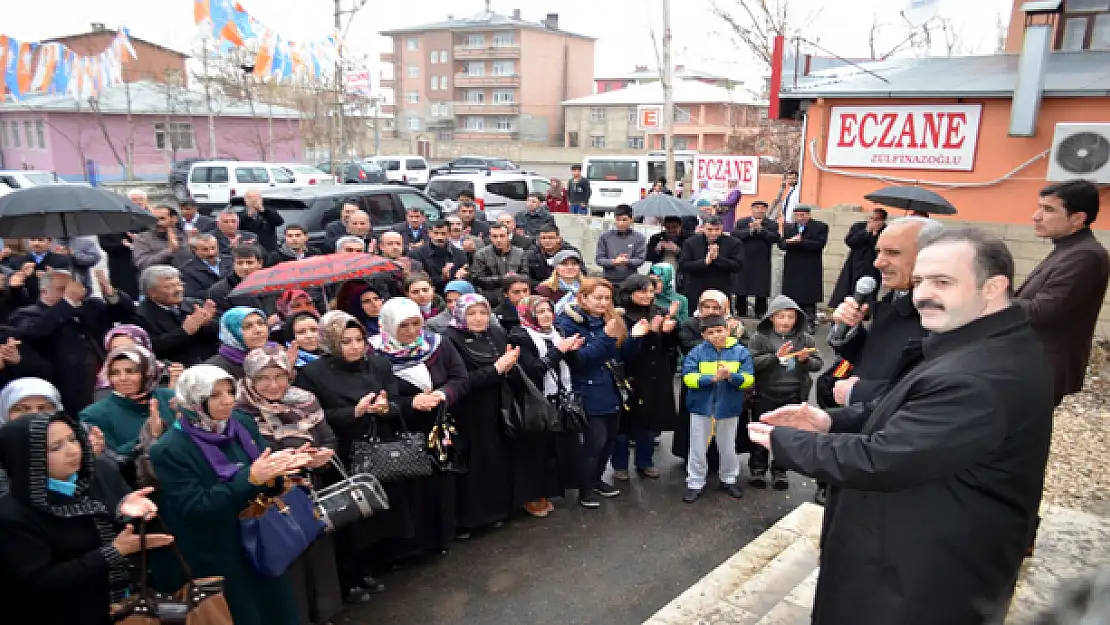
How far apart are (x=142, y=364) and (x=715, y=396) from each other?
379 cm

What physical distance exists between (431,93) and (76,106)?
128 ft

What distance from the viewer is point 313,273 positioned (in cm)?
528

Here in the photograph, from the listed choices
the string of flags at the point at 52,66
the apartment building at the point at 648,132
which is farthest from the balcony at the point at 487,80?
the string of flags at the point at 52,66

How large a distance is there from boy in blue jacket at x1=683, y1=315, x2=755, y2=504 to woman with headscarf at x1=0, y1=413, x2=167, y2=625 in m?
3.70

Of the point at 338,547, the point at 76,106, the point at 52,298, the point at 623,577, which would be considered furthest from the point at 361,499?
the point at 76,106

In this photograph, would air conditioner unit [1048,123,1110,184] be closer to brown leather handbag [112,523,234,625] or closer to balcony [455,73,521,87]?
brown leather handbag [112,523,234,625]

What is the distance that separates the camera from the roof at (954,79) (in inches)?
402

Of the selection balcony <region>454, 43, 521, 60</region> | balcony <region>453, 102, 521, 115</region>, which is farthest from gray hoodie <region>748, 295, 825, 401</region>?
balcony <region>454, 43, 521, 60</region>

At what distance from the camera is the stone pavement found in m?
3.67

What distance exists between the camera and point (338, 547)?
4281 mm

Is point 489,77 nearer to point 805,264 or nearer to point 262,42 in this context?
point 262,42

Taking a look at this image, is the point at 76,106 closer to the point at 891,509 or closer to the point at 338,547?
the point at 338,547

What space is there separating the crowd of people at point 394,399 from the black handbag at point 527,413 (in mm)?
47

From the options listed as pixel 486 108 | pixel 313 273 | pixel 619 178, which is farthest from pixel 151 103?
pixel 313 273
